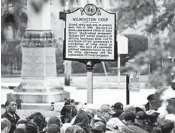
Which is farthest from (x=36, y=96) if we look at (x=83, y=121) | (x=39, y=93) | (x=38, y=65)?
(x=83, y=121)

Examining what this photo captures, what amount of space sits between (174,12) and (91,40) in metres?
9.69

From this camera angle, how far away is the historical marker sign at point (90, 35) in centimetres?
1398

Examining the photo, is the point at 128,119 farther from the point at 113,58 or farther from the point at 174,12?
the point at 113,58

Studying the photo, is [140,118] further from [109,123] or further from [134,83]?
[134,83]

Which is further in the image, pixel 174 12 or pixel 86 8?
pixel 86 8

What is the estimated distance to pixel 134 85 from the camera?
13.4m

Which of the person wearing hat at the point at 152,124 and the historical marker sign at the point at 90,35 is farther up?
the historical marker sign at the point at 90,35

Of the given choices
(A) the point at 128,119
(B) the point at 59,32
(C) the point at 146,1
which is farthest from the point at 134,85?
(B) the point at 59,32

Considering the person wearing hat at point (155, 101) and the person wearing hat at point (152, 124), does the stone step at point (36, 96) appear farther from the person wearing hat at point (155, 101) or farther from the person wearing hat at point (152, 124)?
the person wearing hat at point (152, 124)

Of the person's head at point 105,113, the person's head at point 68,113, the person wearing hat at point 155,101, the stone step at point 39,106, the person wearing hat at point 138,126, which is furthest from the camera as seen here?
the stone step at point 39,106

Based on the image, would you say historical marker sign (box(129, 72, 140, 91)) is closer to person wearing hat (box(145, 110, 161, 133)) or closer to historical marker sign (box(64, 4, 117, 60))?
historical marker sign (box(64, 4, 117, 60))

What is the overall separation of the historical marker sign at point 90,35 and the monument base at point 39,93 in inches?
133

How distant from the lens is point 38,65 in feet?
57.2

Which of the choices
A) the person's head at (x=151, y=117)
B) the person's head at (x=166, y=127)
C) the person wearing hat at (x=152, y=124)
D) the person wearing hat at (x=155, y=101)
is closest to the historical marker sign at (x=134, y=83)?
the person wearing hat at (x=155, y=101)
